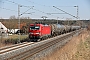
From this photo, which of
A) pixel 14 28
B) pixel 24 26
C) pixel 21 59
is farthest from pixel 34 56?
pixel 14 28

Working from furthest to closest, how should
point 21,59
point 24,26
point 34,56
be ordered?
point 24,26 → point 34,56 → point 21,59

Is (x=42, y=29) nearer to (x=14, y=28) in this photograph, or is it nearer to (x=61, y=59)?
(x=61, y=59)

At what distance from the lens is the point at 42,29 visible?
1377 inches

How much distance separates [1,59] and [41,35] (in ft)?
58.0

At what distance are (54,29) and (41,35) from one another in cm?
1236

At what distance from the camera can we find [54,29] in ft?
154

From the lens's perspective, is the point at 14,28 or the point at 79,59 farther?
the point at 14,28

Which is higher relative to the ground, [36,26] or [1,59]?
[36,26]

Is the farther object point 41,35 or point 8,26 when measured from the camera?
point 8,26

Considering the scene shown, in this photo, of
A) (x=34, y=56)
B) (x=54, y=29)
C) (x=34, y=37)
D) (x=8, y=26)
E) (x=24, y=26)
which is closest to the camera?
(x=34, y=56)

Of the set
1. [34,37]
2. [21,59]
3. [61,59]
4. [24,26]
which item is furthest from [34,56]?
[24,26]

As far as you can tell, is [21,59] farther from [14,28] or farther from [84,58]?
[14,28]

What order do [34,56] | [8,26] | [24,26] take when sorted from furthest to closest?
[8,26], [24,26], [34,56]

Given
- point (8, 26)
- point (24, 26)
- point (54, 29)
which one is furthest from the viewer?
point (8, 26)
